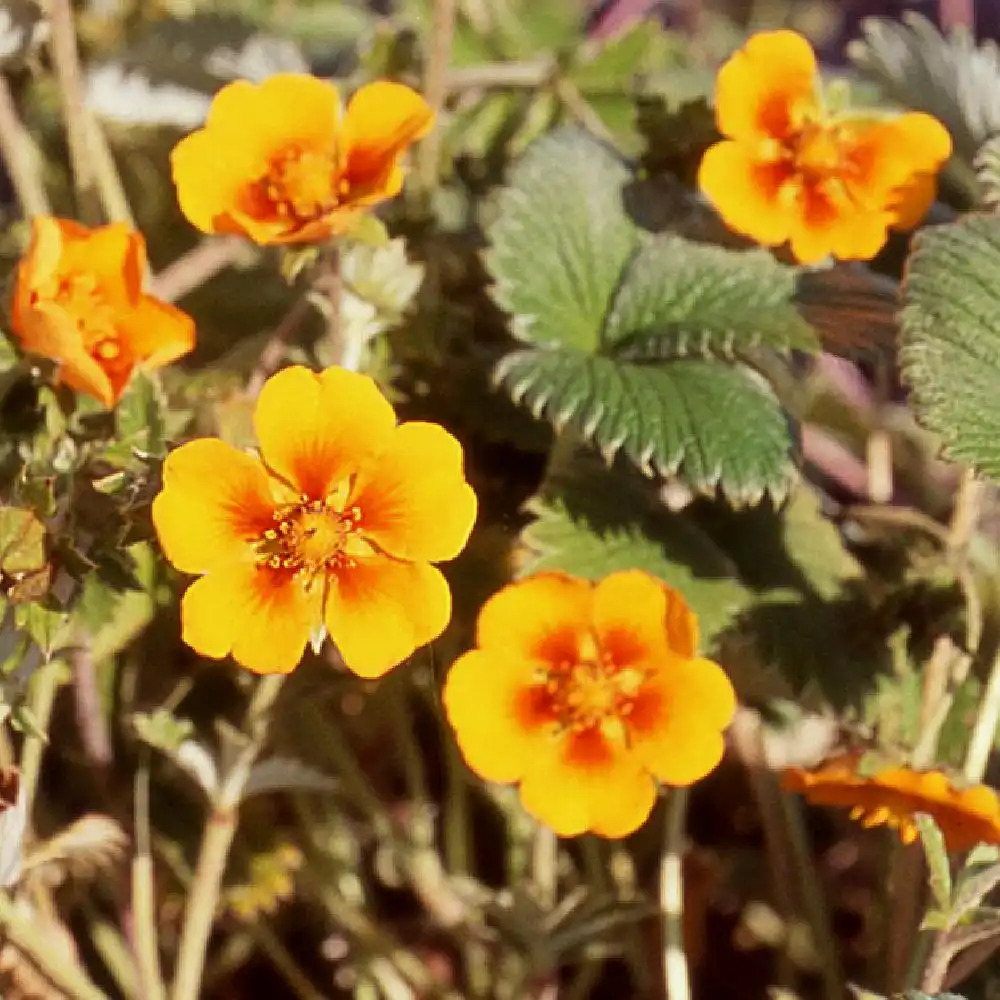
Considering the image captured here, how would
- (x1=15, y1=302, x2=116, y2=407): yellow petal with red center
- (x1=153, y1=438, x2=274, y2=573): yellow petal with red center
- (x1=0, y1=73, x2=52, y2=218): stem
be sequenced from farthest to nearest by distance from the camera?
(x1=0, y1=73, x2=52, y2=218): stem → (x1=15, y1=302, x2=116, y2=407): yellow petal with red center → (x1=153, y1=438, x2=274, y2=573): yellow petal with red center

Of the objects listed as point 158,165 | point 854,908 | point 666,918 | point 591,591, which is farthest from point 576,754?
point 158,165

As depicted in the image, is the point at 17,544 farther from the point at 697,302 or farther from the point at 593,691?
the point at 697,302

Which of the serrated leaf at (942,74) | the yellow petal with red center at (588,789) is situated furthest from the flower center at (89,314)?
the serrated leaf at (942,74)

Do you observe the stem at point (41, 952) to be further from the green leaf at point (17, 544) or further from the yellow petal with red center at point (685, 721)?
the yellow petal with red center at point (685, 721)

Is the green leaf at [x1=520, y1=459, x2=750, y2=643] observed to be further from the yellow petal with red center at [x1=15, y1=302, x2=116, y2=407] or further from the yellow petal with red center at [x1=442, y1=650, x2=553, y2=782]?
the yellow petal with red center at [x1=15, y1=302, x2=116, y2=407]

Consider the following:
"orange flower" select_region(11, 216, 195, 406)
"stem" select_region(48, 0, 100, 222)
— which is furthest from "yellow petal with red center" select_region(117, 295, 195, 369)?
"stem" select_region(48, 0, 100, 222)

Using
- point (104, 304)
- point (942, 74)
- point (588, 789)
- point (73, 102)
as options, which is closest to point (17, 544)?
point (104, 304)

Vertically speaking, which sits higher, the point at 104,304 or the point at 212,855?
the point at 104,304
